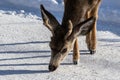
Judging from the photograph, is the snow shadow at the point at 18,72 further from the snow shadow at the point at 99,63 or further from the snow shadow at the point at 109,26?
the snow shadow at the point at 109,26

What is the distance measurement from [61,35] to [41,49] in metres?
1.61

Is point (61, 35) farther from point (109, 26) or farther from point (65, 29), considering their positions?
point (109, 26)

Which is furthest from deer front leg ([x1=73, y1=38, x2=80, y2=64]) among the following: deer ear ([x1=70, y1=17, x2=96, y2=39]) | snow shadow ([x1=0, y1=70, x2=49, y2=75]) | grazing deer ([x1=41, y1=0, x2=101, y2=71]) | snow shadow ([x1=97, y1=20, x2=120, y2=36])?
snow shadow ([x1=97, y1=20, x2=120, y2=36])

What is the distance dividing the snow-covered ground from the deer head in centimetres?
33

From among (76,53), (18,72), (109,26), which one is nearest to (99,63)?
(76,53)

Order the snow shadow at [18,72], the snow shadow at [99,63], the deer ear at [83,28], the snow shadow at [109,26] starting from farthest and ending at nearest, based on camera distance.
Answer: the snow shadow at [109,26]
the snow shadow at [99,63]
the snow shadow at [18,72]
the deer ear at [83,28]

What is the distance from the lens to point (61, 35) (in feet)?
26.1

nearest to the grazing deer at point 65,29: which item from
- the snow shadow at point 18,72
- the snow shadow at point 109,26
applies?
the snow shadow at point 18,72

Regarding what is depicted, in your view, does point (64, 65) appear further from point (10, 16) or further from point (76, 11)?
point (10, 16)

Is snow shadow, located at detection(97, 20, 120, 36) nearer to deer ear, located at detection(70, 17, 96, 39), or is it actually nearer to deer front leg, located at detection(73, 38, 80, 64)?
deer front leg, located at detection(73, 38, 80, 64)

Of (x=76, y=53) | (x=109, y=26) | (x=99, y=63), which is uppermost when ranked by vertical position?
(x=109, y=26)

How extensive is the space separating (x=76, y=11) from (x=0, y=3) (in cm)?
497

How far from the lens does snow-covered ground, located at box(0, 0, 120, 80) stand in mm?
8305

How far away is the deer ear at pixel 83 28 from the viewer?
25.9 ft
